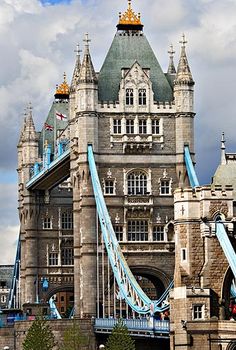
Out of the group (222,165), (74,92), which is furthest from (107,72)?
(222,165)

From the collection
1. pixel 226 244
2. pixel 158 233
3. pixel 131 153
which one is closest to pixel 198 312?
pixel 226 244

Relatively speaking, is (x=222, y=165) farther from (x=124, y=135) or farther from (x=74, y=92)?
(x=74, y=92)

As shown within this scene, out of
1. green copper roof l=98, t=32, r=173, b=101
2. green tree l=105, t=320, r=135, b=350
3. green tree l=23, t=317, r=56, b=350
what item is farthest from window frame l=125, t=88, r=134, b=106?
green tree l=105, t=320, r=135, b=350

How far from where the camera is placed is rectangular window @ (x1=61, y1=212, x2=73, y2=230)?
474 feet

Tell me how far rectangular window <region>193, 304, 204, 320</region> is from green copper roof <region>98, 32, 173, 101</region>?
36.5m

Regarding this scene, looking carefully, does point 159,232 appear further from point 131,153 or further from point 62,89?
point 62,89

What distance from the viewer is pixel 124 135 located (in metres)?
116

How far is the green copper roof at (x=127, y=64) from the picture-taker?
118 m

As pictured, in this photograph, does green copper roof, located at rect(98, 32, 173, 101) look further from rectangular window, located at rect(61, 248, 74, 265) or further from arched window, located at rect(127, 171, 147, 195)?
rectangular window, located at rect(61, 248, 74, 265)

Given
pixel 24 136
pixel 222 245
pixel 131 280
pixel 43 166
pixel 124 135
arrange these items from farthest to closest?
1. pixel 24 136
2. pixel 43 166
3. pixel 124 135
4. pixel 131 280
5. pixel 222 245

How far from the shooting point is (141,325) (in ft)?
315

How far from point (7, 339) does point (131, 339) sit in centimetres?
1894

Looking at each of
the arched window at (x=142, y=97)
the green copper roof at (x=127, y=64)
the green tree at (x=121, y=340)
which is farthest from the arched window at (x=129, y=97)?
the green tree at (x=121, y=340)

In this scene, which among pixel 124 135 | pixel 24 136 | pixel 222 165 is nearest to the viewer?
pixel 222 165
